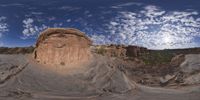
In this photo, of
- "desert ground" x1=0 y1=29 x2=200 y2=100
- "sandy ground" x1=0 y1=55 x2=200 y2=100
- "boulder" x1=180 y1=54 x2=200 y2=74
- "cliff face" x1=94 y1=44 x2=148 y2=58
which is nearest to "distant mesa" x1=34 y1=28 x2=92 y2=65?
"desert ground" x1=0 y1=29 x2=200 y2=100

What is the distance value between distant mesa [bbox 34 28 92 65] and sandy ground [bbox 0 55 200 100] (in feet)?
2.27

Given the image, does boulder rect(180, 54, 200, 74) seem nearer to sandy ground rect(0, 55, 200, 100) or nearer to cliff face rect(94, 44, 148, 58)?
sandy ground rect(0, 55, 200, 100)

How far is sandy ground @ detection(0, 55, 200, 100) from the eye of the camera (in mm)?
13039

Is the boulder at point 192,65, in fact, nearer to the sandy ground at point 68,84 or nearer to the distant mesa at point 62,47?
the sandy ground at point 68,84

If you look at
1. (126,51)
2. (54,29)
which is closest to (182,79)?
(54,29)

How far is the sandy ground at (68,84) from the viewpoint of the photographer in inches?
513

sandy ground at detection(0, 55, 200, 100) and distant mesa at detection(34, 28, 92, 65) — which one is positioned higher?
distant mesa at detection(34, 28, 92, 65)

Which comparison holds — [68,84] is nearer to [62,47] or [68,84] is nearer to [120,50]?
[62,47]

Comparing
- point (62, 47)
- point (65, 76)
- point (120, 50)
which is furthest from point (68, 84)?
point (120, 50)

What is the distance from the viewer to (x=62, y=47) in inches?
632

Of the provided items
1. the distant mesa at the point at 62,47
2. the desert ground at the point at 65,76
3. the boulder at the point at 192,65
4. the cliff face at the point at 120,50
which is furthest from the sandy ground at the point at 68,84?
the cliff face at the point at 120,50

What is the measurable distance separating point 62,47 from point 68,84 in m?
2.82

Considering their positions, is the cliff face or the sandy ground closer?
the sandy ground

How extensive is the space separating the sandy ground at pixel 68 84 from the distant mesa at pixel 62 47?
0.69m
